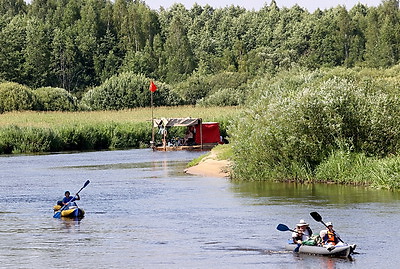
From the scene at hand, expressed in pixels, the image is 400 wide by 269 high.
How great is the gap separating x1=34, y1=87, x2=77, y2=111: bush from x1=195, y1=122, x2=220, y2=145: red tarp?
84.8 feet

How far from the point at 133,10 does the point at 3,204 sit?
115149 mm

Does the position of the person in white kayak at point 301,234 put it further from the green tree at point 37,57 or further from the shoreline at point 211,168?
the green tree at point 37,57

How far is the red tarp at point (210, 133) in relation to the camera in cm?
6438

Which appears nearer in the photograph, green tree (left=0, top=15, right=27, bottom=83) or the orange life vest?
the orange life vest

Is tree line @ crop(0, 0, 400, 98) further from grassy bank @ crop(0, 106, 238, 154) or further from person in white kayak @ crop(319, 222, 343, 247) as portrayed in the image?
person in white kayak @ crop(319, 222, 343, 247)

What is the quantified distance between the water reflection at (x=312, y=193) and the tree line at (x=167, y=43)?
7413cm

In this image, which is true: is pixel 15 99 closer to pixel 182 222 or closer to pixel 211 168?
pixel 211 168

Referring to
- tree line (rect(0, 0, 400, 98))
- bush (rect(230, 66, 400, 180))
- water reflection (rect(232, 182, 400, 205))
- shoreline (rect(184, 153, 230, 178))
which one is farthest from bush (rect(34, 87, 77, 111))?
water reflection (rect(232, 182, 400, 205))

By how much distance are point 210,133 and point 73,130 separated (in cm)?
1008

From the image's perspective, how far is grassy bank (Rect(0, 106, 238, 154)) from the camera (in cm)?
6256

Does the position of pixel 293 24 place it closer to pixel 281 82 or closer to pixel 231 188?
pixel 281 82

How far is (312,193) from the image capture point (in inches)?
1259

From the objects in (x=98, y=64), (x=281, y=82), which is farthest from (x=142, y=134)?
(x=98, y=64)

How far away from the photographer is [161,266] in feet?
67.1
